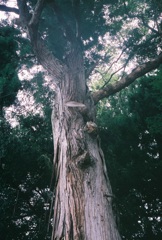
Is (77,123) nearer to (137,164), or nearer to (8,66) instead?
(137,164)

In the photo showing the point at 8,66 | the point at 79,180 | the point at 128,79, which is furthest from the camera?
the point at 8,66

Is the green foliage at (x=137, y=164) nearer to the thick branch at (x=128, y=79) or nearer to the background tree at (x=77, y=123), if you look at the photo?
the thick branch at (x=128, y=79)

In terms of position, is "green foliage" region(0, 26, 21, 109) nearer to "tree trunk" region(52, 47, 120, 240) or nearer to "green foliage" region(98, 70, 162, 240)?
"green foliage" region(98, 70, 162, 240)

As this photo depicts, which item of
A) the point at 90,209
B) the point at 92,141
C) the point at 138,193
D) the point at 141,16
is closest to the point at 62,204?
the point at 90,209

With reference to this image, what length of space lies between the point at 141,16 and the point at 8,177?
863 cm

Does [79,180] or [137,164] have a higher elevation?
[137,164]

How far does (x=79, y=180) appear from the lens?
2449mm

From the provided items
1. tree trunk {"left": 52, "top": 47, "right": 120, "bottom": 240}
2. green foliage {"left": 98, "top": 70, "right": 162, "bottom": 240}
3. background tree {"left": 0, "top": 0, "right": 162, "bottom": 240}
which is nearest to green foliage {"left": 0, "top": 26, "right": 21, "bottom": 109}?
background tree {"left": 0, "top": 0, "right": 162, "bottom": 240}

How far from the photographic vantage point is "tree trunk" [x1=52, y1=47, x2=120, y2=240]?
2012 mm

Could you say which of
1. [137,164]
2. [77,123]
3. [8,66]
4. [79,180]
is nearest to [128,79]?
[77,123]

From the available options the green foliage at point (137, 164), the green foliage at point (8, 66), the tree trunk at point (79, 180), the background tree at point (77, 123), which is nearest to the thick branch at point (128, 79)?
the background tree at point (77, 123)

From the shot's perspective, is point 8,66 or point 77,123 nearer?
point 77,123

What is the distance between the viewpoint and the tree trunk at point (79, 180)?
79.2 inches

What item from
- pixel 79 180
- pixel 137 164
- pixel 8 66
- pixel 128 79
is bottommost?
pixel 79 180
